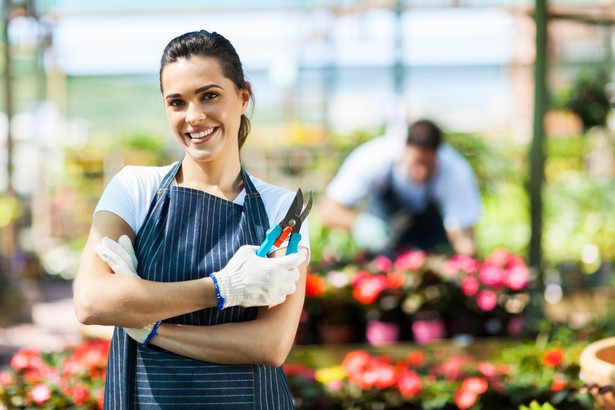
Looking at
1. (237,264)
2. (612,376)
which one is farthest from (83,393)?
(612,376)

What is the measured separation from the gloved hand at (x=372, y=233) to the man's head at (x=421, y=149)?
290mm

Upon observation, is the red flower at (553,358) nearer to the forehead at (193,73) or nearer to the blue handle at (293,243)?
the blue handle at (293,243)

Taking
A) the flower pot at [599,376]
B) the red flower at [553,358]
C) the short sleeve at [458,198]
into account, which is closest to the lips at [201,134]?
the flower pot at [599,376]

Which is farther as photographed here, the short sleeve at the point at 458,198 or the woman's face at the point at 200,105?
the short sleeve at the point at 458,198

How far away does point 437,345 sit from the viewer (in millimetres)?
3781

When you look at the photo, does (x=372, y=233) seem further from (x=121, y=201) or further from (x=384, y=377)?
(x=121, y=201)

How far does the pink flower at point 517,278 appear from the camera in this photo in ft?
12.7

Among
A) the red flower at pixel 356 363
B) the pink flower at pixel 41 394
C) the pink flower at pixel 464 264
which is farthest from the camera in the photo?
the pink flower at pixel 464 264

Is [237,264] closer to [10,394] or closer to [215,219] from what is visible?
[215,219]

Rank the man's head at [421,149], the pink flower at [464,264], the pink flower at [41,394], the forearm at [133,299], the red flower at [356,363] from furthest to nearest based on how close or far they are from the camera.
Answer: the man's head at [421,149]
the pink flower at [464,264]
the red flower at [356,363]
the pink flower at [41,394]
the forearm at [133,299]

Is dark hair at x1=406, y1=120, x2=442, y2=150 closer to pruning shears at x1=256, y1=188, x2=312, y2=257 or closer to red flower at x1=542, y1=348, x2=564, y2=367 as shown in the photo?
red flower at x1=542, y1=348, x2=564, y2=367

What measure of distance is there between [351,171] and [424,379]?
1707 millimetres

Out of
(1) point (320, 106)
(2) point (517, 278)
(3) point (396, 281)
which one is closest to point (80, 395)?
(3) point (396, 281)

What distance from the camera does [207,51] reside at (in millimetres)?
1525
